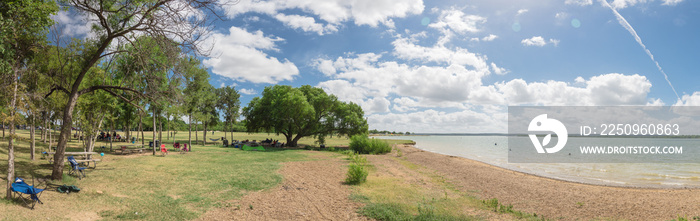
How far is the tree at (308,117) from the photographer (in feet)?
129

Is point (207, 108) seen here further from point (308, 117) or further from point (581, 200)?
point (581, 200)

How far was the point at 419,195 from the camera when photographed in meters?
12.1

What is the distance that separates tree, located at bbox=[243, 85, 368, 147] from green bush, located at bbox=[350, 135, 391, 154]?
445 centimetres

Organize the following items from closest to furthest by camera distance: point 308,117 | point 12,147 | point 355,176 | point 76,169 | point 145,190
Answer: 1. point 12,147
2. point 145,190
3. point 76,169
4. point 355,176
5. point 308,117

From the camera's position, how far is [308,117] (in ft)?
128

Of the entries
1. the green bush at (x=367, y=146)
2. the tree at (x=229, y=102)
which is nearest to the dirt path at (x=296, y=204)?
the green bush at (x=367, y=146)

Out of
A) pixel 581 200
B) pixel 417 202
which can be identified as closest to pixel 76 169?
pixel 417 202

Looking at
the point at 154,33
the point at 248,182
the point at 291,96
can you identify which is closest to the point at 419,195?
the point at 248,182

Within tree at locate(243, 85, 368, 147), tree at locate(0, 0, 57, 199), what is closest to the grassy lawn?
tree at locate(0, 0, 57, 199)

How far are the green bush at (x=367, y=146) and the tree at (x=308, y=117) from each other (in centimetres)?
445

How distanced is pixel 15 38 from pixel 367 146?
96.1 feet

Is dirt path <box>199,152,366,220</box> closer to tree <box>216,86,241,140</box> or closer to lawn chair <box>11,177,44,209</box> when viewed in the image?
lawn chair <box>11,177,44,209</box>

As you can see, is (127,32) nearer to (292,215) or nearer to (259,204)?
(259,204)

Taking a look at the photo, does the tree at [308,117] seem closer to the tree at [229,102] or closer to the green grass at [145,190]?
the tree at [229,102]
